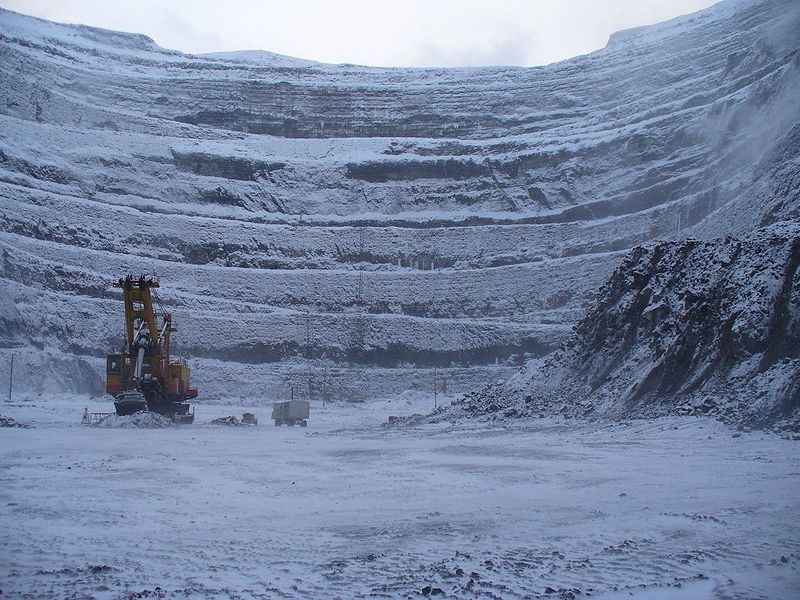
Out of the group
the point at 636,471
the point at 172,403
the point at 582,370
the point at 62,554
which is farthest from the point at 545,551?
the point at 172,403

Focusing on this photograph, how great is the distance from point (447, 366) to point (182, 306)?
20.2 m

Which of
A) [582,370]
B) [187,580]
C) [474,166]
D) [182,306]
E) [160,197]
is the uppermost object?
[474,166]

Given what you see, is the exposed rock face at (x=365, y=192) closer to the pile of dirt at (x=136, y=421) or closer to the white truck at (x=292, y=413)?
the white truck at (x=292, y=413)

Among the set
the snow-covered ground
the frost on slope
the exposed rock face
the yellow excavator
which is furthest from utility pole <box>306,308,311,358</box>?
the snow-covered ground

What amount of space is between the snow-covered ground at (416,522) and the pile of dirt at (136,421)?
11.3m

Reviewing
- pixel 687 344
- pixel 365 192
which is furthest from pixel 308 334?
pixel 687 344

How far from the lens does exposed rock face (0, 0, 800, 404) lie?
5675cm

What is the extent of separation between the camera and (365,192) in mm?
76125

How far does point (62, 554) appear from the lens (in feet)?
23.5

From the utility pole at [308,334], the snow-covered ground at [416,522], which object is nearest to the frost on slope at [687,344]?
Answer: the snow-covered ground at [416,522]

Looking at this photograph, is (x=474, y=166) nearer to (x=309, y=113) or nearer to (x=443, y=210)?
(x=443, y=210)

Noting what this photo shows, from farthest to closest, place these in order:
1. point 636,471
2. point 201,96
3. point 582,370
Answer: point 201,96, point 582,370, point 636,471

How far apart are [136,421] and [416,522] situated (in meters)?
22.2

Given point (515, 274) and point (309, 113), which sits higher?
point (309, 113)
